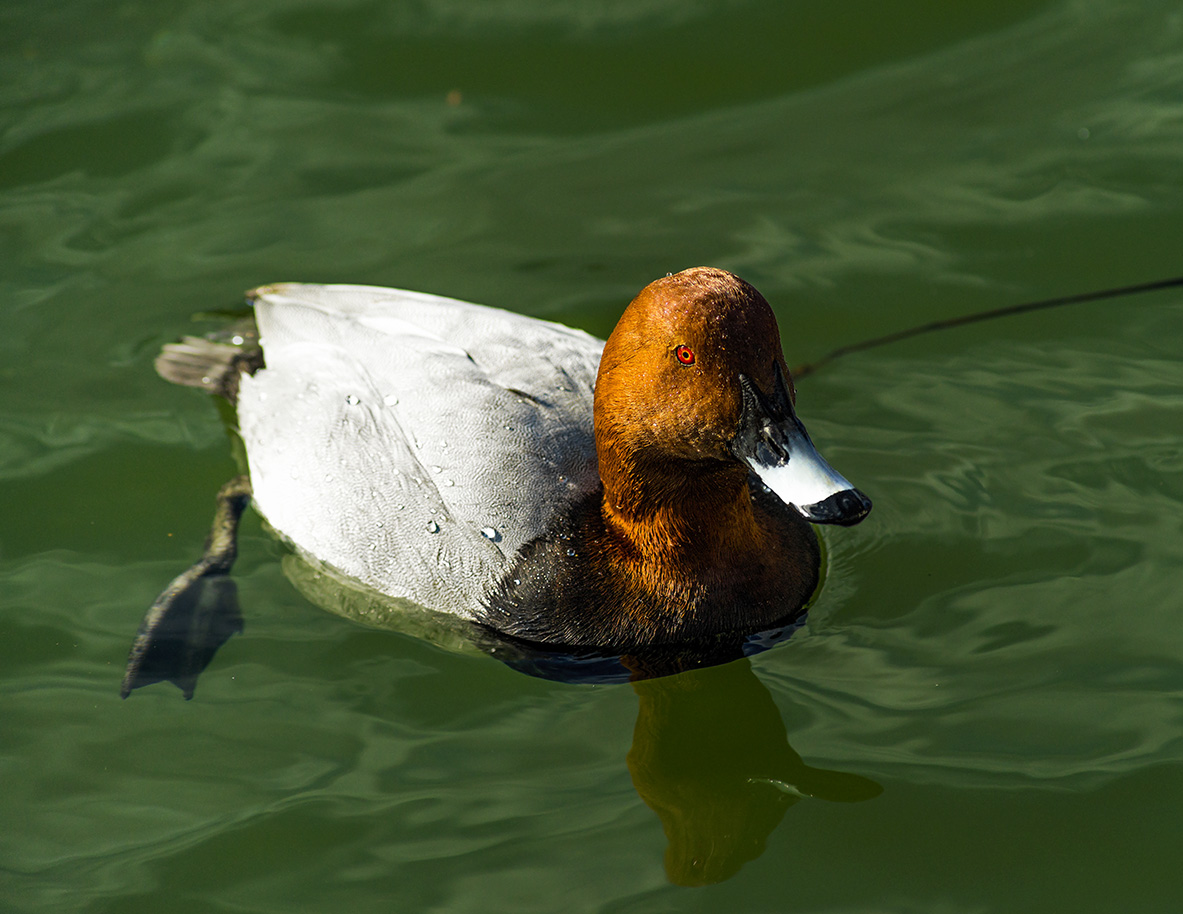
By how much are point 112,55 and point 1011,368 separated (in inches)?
210

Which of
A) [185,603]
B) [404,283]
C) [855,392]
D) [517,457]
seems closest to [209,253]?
[404,283]

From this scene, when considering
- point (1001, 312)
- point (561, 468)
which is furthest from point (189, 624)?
point (1001, 312)

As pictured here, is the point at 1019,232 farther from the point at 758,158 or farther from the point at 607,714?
the point at 607,714

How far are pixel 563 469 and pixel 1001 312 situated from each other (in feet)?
8.12

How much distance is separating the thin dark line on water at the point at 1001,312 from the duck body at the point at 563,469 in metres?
1.28

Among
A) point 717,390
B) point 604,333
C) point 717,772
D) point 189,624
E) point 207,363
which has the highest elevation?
point 717,390

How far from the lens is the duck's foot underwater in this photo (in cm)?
416

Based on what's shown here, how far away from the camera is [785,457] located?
3557 mm

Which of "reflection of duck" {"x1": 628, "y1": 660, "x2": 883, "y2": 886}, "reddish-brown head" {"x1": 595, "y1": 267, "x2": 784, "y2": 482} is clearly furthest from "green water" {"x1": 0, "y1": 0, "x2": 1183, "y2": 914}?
"reddish-brown head" {"x1": 595, "y1": 267, "x2": 784, "y2": 482}

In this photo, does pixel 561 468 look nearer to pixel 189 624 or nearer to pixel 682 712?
pixel 682 712

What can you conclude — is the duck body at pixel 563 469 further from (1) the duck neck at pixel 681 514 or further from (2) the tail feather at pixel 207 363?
(2) the tail feather at pixel 207 363

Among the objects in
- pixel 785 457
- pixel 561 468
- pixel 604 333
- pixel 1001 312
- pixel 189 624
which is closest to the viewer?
pixel 785 457

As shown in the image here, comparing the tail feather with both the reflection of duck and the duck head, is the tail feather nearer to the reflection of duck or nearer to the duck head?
the duck head

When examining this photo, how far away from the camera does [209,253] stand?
608 centimetres
